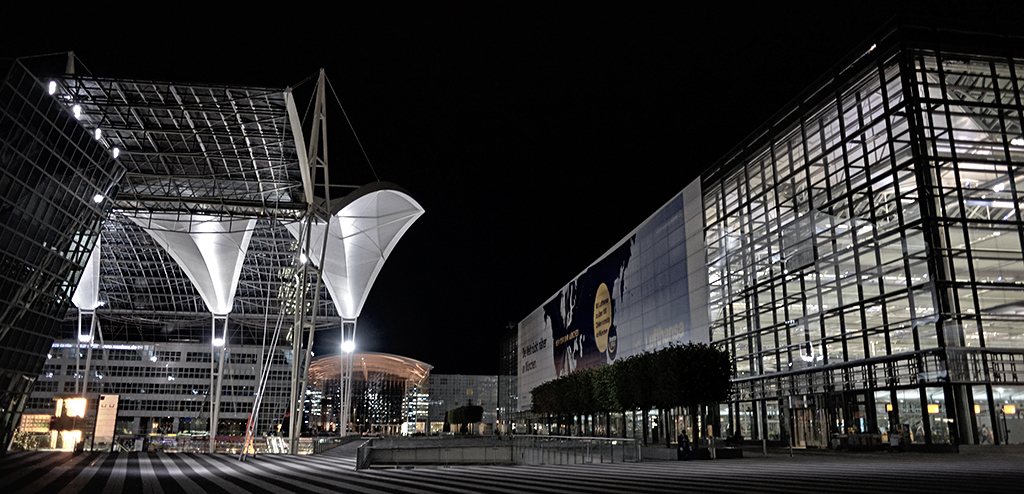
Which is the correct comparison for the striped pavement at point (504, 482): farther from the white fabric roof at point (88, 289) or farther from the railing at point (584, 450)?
the white fabric roof at point (88, 289)

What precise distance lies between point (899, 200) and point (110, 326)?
10871 centimetres

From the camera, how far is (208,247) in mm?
58438

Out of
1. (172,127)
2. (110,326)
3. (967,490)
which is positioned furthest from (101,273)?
(967,490)

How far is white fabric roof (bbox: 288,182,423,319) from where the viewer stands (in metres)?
53.3

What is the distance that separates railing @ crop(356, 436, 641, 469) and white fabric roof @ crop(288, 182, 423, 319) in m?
17.8

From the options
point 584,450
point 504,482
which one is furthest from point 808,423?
point 504,482

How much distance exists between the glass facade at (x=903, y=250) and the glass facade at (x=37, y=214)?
3781cm

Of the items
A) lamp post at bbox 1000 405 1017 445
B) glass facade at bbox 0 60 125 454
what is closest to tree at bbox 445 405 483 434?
glass facade at bbox 0 60 125 454

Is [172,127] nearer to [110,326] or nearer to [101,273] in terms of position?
[101,273]

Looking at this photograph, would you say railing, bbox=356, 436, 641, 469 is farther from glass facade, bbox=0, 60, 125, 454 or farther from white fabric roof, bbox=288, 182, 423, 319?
white fabric roof, bbox=288, 182, 423, 319

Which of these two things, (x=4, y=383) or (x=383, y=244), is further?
(x=383, y=244)

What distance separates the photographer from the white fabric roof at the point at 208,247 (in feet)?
180

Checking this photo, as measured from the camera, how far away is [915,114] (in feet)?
109

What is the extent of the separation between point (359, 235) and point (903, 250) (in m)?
42.1
